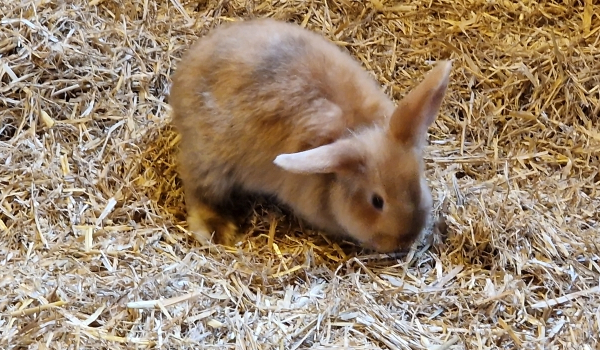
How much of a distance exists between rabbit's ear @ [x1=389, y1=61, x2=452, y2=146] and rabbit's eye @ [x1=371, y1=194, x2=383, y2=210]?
0.85ft

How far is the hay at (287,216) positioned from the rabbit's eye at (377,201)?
0.84 ft

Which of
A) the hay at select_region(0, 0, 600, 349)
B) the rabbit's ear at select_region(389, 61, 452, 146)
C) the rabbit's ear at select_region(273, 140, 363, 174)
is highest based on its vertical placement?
the rabbit's ear at select_region(389, 61, 452, 146)

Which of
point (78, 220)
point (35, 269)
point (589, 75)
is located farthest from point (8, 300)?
point (589, 75)

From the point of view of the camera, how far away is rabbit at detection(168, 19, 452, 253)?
2895 mm

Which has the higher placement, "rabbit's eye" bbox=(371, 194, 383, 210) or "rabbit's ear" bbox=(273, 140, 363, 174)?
"rabbit's ear" bbox=(273, 140, 363, 174)

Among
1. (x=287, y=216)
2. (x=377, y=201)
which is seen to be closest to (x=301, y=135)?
(x=377, y=201)

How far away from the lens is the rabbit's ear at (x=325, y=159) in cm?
270

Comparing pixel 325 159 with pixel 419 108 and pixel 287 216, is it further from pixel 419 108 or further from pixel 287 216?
pixel 287 216

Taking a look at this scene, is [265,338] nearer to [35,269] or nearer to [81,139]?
[35,269]

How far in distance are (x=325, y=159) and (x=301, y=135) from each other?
0.31 meters

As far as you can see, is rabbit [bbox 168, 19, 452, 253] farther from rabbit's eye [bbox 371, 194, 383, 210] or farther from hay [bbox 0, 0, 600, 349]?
hay [bbox 0, 0, 600, 349]

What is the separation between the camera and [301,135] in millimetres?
3061

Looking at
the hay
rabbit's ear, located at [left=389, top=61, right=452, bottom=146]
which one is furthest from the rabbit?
the hay

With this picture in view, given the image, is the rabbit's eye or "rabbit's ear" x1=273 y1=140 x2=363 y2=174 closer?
"rabbit's ear" x1=273 y1=140 x2=363 y2=174
